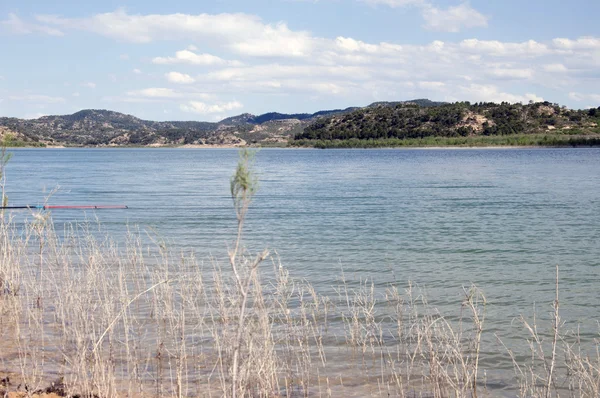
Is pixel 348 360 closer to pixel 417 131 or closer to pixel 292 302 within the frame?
pixel 292 302

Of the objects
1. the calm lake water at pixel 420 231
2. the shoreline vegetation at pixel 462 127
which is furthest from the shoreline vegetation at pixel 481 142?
the calm lake water at pixel 420 231

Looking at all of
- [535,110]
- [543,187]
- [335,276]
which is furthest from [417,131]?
[335,276]

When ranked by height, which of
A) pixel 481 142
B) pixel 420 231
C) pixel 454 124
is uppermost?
pixel 454 124

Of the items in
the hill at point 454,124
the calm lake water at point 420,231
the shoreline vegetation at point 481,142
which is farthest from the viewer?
the hill at point 454,124

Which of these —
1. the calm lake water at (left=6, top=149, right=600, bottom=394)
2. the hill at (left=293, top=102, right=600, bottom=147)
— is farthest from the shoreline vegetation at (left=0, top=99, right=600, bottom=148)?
the calm lake water at (left=6, top=149, right=600, bottom=394)

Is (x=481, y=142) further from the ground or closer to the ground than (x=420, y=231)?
further from the ground

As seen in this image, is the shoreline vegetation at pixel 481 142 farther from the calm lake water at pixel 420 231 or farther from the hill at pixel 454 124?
the calm lake water at pixel 420 231

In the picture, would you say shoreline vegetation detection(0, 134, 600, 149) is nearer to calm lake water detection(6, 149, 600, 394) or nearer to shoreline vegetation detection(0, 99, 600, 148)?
shoreline vegetation detection(0, 99, 600, 148)

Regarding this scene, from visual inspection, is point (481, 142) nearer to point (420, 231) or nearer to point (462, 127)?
point (462, 127)

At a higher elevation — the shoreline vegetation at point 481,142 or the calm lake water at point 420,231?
the shoreline vegetation at point 481,142

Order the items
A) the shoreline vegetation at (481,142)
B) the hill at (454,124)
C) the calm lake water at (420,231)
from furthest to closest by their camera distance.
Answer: the hill at (454,124) < the shoreline vegetation at (481,142) < the calm lake water at (420,231)

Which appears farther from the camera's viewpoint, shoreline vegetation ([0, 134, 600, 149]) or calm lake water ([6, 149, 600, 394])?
shoreline vegetation ([0, 134, 600, 149])

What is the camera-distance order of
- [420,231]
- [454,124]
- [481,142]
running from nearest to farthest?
[420,231]
[481,142]
[454,124]

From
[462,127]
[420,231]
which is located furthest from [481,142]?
[420,231]
